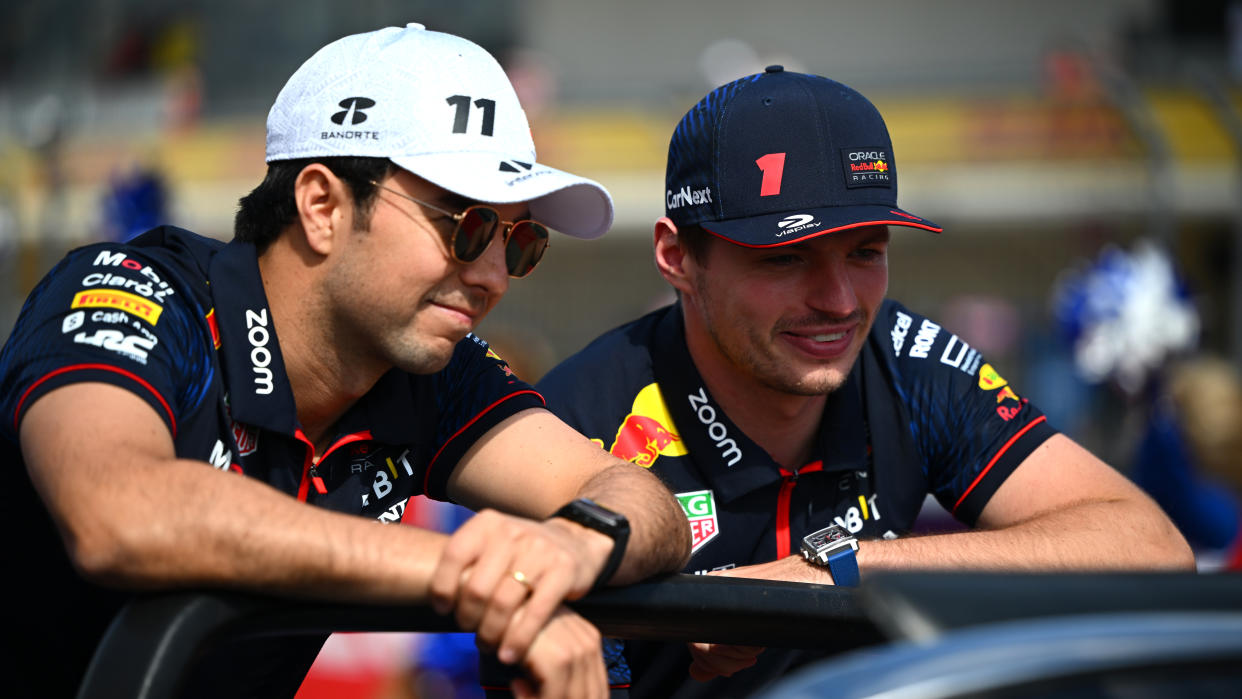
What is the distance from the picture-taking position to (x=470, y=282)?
242 centimetres

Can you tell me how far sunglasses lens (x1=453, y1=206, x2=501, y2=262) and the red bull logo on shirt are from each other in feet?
2.33

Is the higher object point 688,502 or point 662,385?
point 662,385

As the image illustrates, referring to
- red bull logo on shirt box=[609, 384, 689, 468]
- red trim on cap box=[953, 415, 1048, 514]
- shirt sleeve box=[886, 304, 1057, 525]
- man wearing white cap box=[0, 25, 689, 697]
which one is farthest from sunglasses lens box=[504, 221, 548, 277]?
red trim on cap box=[953, 415, 1048, 514]

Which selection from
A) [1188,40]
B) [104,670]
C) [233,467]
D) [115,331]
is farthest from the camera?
[1188,40]

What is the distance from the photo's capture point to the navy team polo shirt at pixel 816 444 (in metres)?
2.94

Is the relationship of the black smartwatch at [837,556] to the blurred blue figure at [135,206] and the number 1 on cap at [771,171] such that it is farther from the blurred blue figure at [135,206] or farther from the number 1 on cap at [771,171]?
the blurred blue figure at [135,206]

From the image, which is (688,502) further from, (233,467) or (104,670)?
(104,670)

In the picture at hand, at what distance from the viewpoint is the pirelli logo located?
212 centimetres

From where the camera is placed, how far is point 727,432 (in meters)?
2.99

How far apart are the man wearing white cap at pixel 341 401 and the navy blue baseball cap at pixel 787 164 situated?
0.34 metres

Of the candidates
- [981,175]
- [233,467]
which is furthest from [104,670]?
[981,175]

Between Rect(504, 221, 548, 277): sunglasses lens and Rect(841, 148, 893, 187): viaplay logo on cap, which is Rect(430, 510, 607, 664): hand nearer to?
Rect(504, 221, 548, 277): sunglasses lens

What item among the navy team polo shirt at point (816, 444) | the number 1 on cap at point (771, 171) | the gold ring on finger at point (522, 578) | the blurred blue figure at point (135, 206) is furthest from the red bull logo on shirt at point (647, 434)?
the blurred blue figure at point (135, 206)

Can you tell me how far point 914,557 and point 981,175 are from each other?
→ 13.7 m
